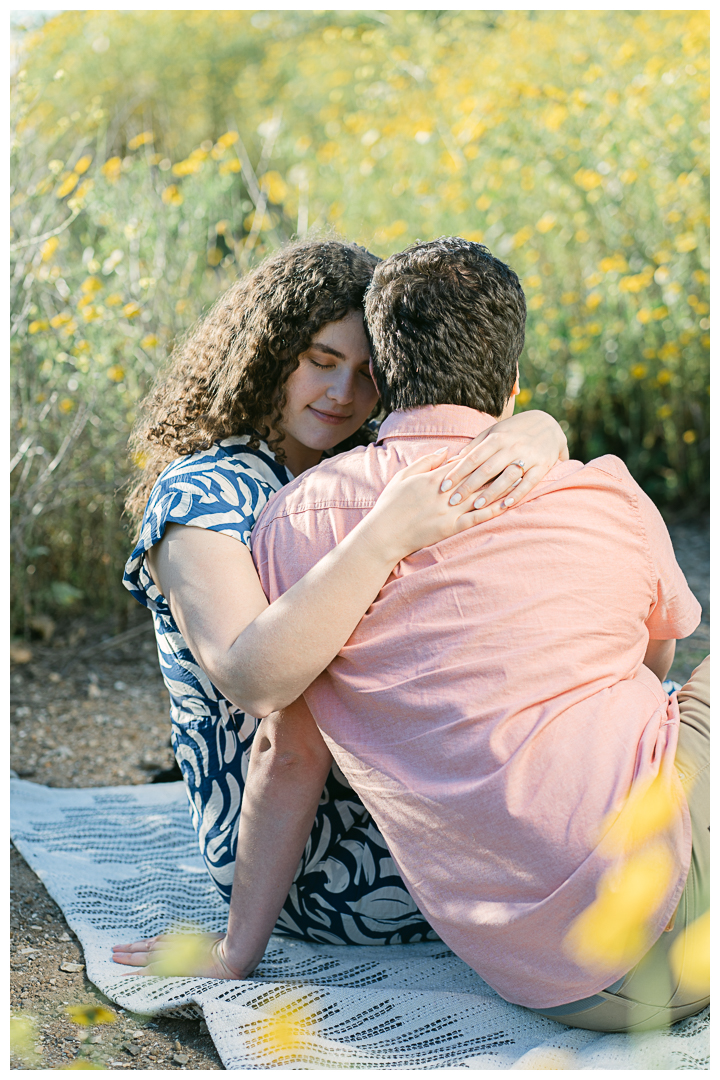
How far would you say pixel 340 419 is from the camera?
1936 millimetres

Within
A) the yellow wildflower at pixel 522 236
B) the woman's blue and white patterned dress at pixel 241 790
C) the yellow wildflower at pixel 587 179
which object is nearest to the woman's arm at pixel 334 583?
the woman's blue and white patterned dress at pixel 241 790

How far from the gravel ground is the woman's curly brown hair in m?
0.99

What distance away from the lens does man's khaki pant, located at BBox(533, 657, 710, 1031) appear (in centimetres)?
137

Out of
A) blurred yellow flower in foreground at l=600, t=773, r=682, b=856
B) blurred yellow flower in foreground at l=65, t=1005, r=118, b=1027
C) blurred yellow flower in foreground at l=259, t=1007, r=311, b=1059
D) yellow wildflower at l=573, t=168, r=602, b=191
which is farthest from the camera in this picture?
yellow wildflower at l=573, t=168, r=602, b=191

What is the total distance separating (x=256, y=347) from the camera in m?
1.88

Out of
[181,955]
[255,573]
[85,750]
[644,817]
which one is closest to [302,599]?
[255,573]

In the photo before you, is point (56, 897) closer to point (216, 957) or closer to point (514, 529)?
point (216, 957)

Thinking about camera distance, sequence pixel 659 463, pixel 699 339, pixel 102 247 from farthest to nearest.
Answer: pixel 659 463, pixel 699 339, pixel 102 247

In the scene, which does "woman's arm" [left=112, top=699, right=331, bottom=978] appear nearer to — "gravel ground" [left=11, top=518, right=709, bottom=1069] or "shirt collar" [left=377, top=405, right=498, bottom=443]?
"gravel ground" [left=11, top=518, right=709, bottom=1069]

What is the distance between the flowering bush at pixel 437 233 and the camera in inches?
143

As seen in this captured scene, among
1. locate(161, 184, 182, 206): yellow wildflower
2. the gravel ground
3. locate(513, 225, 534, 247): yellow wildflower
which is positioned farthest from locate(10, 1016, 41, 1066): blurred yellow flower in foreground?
locate(513, 225, 534, 247): yellow wildflower

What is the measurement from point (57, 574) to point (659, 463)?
9.02 feet

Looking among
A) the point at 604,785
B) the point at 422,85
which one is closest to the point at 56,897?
the point at 604,785

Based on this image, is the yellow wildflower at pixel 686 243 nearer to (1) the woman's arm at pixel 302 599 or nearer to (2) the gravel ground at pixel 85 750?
(2) the gravel ground at pixel 85 750
